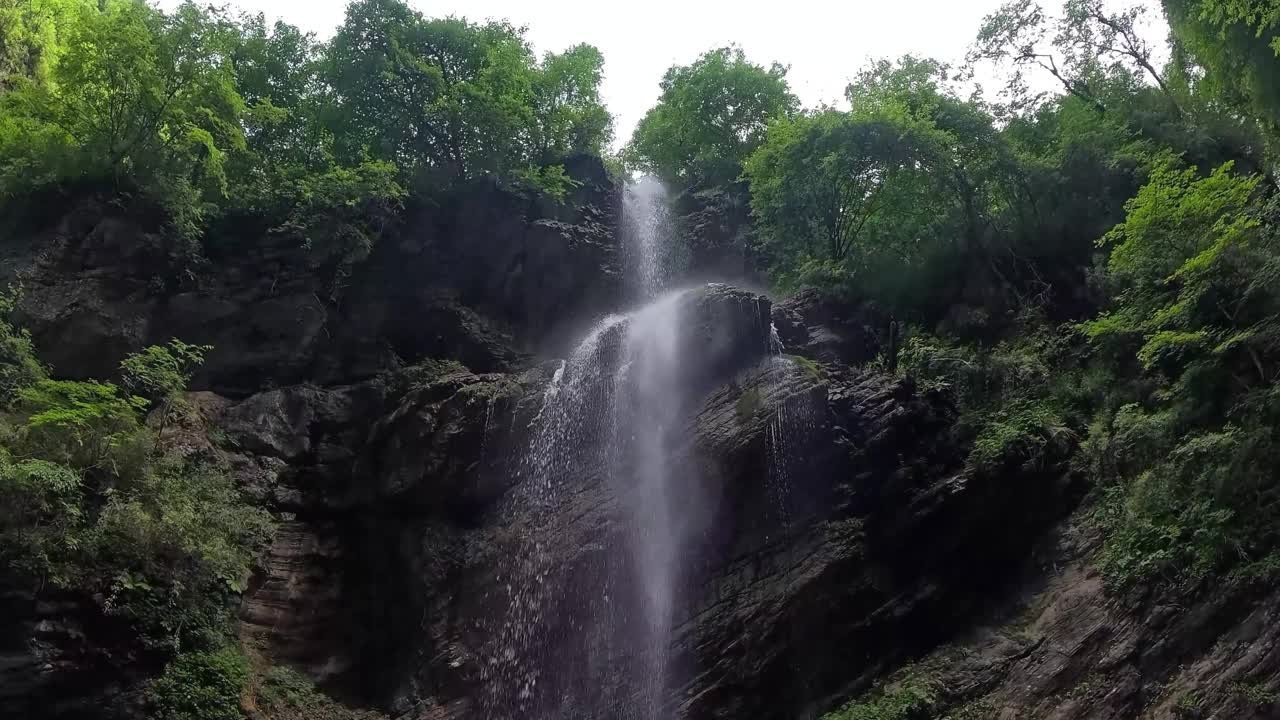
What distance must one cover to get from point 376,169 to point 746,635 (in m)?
14.8

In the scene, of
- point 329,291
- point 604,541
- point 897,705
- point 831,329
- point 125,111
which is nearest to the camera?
point 897,705

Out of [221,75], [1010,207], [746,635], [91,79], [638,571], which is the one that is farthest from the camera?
[1010,207]

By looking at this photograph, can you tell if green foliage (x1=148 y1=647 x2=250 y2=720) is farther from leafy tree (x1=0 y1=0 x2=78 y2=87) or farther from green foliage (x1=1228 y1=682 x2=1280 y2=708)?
leafy tree (x1=0 y1=0 x2=78 y2=87)

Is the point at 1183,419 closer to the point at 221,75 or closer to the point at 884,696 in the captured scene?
the point at 884,696

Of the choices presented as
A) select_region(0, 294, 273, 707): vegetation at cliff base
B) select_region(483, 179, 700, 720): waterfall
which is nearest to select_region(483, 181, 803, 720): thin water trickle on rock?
select_region(483, 179, 700, 720): waterfall

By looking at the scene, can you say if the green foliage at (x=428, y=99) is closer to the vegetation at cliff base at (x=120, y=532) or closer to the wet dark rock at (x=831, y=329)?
the wet dark rock at (x=831, y=329)

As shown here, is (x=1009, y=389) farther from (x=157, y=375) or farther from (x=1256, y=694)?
(x=157, y=375)

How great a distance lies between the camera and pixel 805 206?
20.9 meters

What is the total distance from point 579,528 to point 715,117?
19.6 m

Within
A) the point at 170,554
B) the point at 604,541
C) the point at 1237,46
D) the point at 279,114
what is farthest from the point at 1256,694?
the point at 279,114

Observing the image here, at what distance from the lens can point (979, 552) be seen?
14.2 m

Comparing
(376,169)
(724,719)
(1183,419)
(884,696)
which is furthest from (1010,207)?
(376,169)

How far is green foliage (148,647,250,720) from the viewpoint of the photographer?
40.9 ft

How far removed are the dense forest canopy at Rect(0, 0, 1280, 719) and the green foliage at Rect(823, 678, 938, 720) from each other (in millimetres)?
3349
